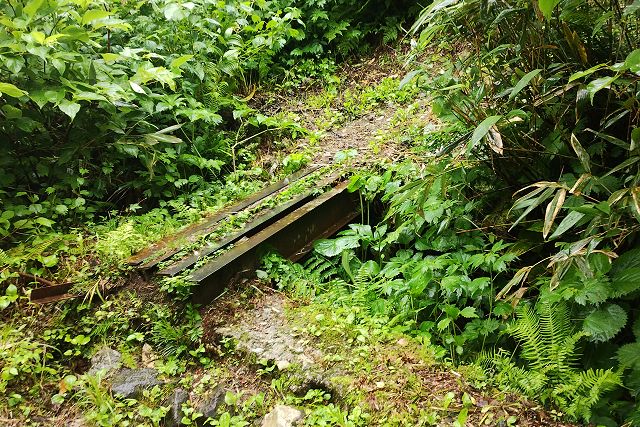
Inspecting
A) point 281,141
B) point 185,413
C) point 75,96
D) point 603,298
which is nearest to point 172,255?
point 185,413

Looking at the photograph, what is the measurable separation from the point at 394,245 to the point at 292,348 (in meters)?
1.33

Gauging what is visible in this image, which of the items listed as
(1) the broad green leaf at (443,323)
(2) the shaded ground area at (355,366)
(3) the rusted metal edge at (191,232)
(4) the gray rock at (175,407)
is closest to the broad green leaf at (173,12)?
(3) the rusted metal edge at (191,232)

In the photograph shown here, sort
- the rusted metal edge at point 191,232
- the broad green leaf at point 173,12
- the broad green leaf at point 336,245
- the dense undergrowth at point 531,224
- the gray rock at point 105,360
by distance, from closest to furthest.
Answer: the dense undergrowth at point 531,224 < the gray rock at point 105,360 < the rusted metal edge at point 191,232 < the broad green leaf at point 336,245 < the broad green leaf at point 173,12

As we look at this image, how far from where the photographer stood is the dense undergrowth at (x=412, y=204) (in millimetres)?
2283

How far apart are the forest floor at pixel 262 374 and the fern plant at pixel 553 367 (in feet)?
0.30

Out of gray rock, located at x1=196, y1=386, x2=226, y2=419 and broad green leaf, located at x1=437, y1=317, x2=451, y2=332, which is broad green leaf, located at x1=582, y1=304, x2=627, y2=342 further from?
gray rock, located at x1=196, y1=386, x2=226, y2=419

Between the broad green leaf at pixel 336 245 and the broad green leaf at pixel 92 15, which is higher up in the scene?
the broad green leaf at pixel 92 15

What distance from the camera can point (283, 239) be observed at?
357 centimetres

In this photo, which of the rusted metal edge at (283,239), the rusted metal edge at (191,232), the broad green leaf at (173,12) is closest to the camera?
the rusted metal edge at (283,239)

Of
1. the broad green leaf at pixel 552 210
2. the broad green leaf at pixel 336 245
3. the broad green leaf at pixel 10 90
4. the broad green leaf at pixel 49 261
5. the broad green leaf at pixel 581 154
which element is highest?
the broad green leaf at pixel 10 90

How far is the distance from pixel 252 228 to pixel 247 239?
12 cm

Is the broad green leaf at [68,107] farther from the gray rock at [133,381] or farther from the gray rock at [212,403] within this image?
the gray rock at [212,403]

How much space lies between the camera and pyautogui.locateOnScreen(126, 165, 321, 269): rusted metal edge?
3.21 meters

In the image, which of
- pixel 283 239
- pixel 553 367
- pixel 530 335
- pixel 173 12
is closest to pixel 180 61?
pixel 173 12
